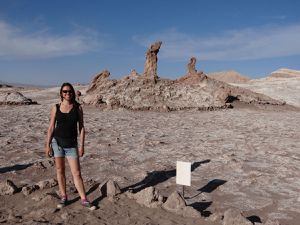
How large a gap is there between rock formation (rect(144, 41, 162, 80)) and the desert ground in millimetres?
6677

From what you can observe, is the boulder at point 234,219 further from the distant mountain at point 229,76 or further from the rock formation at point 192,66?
the distant mountain at point 229,76

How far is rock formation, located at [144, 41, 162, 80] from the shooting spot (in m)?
23.0

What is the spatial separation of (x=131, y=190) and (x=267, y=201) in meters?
2.37

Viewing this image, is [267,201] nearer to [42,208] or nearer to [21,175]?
[42,208]

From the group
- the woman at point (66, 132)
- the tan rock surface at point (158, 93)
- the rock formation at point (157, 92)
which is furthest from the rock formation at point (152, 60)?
the woman at point (66, 132)

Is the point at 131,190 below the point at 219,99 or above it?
below

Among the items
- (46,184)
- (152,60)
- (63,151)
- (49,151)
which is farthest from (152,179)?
(152,60)

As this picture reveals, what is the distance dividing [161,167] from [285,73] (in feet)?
184

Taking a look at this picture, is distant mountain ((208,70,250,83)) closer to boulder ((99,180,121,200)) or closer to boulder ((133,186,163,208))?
boulder ((99,180,121,200))

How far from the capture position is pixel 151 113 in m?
19.7

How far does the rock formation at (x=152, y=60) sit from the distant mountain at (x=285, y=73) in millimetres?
39562

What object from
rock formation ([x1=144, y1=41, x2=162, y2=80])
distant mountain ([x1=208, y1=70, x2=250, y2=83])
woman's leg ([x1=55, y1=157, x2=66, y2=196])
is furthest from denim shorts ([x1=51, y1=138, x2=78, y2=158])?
distant mountain ([x1=208, y1=70, x2=250, y2=83])

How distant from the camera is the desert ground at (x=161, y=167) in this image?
247 inches

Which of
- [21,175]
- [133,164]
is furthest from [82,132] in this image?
[133,164]
